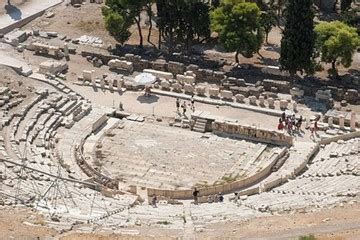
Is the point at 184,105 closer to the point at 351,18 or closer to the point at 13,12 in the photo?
the point at 351,18

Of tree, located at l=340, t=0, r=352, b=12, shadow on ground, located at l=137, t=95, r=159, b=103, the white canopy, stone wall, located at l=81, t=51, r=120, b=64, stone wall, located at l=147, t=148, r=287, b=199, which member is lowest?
stone wall, located at l=147, t=148, r=287, b=199

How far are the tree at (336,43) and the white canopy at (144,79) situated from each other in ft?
49.1

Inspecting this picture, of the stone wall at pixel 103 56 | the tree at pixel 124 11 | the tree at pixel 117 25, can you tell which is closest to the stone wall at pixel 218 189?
the stone wall at pixel 103 56

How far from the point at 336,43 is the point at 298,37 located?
360 centimetres

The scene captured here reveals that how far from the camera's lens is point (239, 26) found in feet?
243

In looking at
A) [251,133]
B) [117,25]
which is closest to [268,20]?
[117,25]

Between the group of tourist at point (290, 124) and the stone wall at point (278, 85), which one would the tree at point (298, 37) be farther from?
the group of tourist at point (290, 124)

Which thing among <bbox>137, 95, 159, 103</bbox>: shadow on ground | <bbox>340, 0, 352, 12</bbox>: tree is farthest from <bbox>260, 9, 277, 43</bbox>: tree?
<bbox>137, 95, 159, 103</bbox>: shadow on ground

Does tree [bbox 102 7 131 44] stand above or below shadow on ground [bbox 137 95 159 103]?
above

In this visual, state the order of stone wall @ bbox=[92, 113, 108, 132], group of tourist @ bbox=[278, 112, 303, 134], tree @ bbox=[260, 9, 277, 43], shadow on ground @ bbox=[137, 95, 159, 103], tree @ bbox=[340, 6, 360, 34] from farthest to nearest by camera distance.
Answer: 1. tree @ bbox=[340, 6, 360, 34]
2. tree @ bbox=[260, 9, 277, 43]
3. shadow on ground @ bbox=[137, 95, 159, 103]
4. stone wall @ bbox=[92, 113, 108, 132]
5. group of tourist @ bbox=[278, 112, 303, 134]

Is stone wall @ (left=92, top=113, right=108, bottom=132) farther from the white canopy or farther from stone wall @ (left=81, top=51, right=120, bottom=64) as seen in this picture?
stone wall @ (left=81, top=51, right=120, bottom=64)

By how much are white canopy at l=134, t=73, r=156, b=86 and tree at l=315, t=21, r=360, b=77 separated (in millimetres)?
14959

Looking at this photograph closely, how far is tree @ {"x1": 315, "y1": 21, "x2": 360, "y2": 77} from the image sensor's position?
7075cm

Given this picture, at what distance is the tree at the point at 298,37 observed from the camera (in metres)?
69.0
